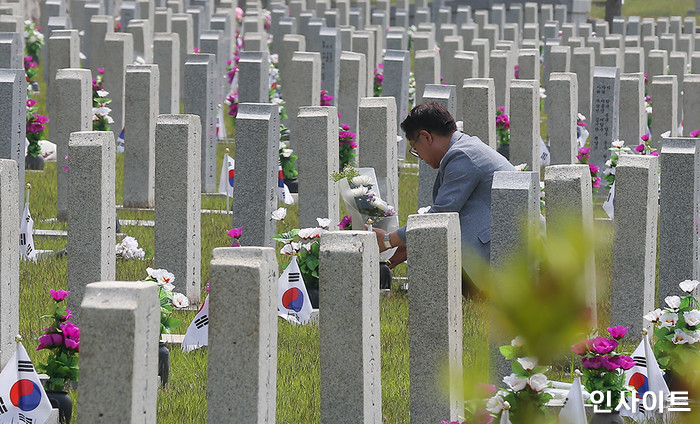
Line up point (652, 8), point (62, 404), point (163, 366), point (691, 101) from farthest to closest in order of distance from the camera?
point (652, 8) < point (691, 101) < point (163, 366) < point (62, 404)

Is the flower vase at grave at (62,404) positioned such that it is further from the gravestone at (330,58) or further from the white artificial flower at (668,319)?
the gravestone at (330,58)

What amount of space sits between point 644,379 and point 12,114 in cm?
423

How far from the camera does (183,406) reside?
4871 millimetres

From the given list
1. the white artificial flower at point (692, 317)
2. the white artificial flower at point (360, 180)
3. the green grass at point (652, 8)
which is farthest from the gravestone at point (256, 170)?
the green grass at point (652, 8)

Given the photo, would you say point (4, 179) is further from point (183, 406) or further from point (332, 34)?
point (332, 34)

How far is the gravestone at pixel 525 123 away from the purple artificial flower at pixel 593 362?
5.33m

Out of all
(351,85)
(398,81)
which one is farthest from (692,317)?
(398,81)

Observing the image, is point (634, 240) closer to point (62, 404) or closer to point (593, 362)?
point (593, 362)

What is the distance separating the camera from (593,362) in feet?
14.4

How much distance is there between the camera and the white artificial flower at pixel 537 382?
3.84 metres

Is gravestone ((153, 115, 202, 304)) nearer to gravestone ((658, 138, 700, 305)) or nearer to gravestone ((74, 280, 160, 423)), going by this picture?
gravestone ((658, 138, 700, 305))

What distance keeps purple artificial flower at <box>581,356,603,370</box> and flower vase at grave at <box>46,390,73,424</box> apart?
1978 mm

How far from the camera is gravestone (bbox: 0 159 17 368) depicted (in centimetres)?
492

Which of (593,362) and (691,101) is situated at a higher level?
(691,101)
